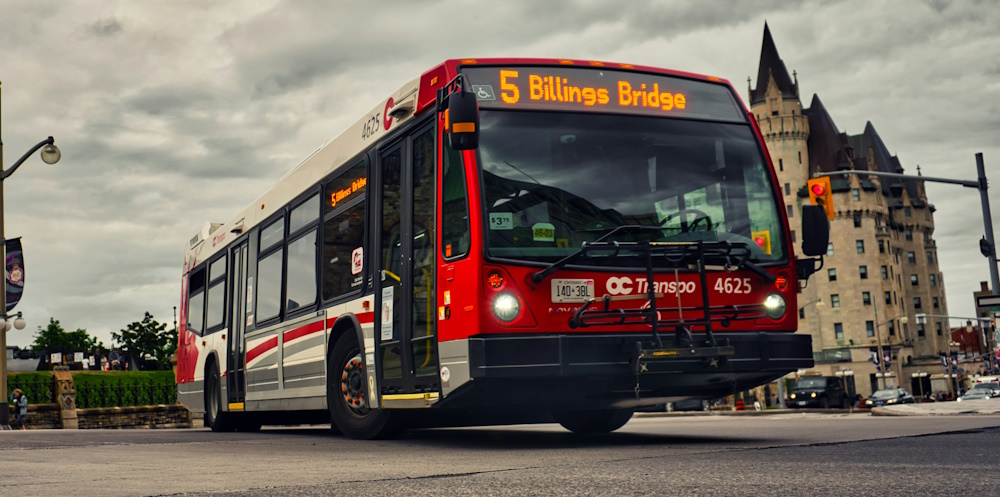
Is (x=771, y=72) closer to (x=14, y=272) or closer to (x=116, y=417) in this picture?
(x=116, y=417)

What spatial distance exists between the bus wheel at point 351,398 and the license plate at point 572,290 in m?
2.59

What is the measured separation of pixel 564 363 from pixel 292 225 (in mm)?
5346

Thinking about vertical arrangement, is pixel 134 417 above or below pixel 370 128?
below

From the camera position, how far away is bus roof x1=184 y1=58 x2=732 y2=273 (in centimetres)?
945

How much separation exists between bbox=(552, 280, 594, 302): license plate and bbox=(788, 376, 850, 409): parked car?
3683 cm

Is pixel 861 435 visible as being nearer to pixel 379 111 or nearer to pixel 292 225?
pixel 379 111

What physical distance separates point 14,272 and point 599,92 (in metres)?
23.0

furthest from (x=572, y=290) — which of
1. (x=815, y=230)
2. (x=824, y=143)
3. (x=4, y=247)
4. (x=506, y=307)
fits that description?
(x=824, y=143)

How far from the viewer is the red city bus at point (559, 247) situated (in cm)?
855

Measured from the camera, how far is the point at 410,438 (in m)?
11.3

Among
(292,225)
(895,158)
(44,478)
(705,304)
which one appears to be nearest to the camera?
(44,478)

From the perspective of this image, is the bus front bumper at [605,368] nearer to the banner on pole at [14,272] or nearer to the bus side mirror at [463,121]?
the bus side mirror at [463,121]

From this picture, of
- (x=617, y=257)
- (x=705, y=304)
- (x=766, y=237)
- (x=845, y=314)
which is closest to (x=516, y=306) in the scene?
(x=617, y=257)

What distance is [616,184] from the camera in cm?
904
